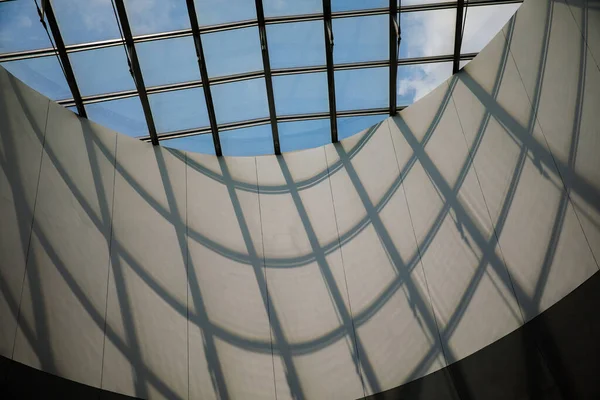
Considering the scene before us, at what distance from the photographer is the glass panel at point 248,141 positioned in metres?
21.5

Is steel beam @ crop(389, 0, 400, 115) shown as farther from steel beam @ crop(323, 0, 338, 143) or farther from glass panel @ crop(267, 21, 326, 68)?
glass panel @ crop(267, 21, 326, 68)

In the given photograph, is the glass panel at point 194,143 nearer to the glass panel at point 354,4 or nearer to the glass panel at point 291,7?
the glass panel at point 291,7

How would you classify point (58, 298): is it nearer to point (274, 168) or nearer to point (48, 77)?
point (48, 77)

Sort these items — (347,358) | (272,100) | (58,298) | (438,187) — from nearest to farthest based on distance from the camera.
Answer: (58,298)
(347,358)
(438,187)
(272,100)

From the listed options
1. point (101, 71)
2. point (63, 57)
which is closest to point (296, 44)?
point (101, 71)

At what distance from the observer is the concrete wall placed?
1439cm

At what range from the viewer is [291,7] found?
18562 millimetres

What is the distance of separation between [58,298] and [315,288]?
7636 mm

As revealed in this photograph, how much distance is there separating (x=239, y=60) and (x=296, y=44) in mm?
2019

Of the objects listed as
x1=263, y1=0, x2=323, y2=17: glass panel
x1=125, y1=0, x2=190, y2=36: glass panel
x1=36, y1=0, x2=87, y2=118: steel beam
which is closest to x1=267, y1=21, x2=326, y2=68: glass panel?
x1=263, y1=0, x2=323, y2=17: glass panel

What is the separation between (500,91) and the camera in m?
17.5

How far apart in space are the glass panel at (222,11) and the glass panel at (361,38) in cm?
286

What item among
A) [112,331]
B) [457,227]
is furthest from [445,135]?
[112,331]

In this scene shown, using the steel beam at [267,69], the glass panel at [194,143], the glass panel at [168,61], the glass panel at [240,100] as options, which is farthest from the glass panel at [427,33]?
the glass panel at [194,143]
